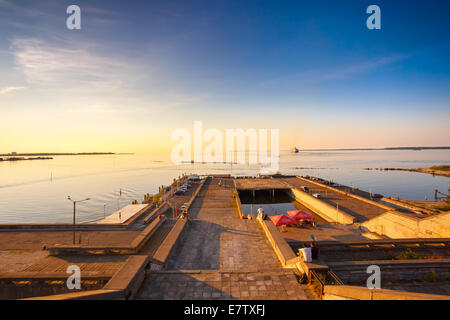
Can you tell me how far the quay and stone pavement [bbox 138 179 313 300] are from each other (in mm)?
45

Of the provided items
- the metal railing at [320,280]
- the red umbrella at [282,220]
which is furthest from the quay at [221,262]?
the red umbrella at [282,220]

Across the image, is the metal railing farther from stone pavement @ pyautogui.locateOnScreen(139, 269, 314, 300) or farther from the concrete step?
the concrete step

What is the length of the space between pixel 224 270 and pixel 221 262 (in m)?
2.43

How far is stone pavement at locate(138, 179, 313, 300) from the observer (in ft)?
27.8

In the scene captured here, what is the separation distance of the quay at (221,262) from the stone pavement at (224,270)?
45 mm

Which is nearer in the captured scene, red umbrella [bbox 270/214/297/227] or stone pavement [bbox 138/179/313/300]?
stone pavement [bbox 138/179/313/300]

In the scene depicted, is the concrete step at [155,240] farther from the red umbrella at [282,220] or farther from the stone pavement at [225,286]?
the red umbrella at [282,220]

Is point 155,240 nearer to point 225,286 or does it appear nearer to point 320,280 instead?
point 225,286

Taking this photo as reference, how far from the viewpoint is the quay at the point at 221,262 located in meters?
8.45

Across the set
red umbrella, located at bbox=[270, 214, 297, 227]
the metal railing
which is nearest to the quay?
the metal railing

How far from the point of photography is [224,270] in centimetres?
998
